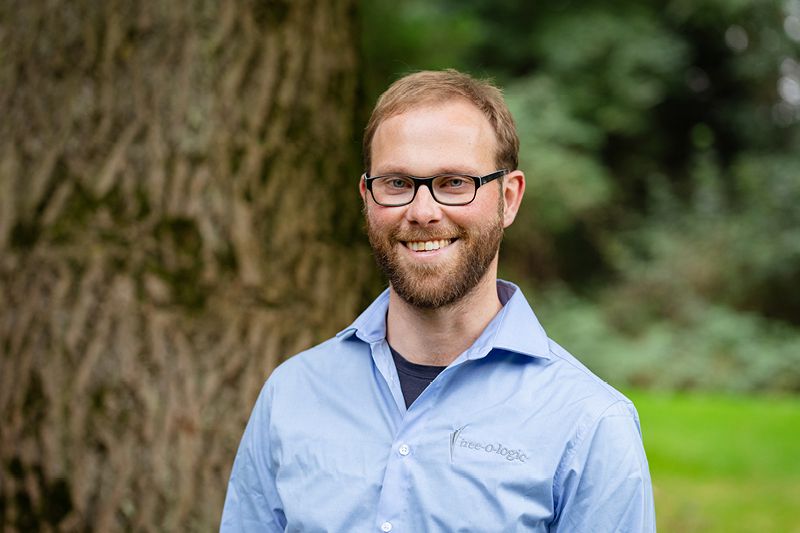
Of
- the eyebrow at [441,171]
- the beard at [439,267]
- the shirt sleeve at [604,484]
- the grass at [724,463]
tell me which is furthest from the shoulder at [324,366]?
the grass at [724,463]

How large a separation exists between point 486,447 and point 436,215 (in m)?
0.47

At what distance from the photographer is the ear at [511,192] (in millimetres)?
1961

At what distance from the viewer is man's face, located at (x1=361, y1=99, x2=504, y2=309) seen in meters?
1.82

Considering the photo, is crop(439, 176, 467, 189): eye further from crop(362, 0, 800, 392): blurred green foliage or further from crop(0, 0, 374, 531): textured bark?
crop(362, 0, 800, 392): blurred green foliage

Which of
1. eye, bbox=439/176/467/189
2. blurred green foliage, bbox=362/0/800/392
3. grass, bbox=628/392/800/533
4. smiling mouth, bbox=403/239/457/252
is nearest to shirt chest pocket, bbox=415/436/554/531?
smiling mouth, bbox=403/239/457/252

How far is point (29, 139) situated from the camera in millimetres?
2826

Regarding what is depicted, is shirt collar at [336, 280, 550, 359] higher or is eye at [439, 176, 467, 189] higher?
eye at [439, 176, 467, 189]

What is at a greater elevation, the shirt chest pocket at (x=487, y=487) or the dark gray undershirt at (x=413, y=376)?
the dark gray undershirt at (x=413, y=376)

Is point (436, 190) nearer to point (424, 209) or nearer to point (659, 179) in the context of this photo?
point (424, 209)

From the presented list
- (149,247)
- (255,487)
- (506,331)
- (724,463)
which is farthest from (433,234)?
(724,463)

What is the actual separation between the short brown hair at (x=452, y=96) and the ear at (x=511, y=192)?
0.07 feet

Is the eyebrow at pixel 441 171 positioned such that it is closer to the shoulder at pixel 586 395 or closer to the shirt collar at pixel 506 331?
the shirt collar at pixel 506 331

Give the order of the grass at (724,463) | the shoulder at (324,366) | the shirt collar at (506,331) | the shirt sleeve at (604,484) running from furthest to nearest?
the grass at (724,463) → the shoulder at (324,366) → the shirt collar at (506,331) → the shirt sleeve at (604,484)

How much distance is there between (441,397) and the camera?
1775 mm
